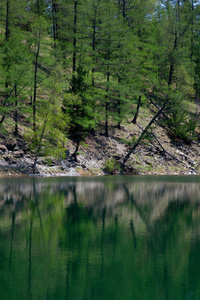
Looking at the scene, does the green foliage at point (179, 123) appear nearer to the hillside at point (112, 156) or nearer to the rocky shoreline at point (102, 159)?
the hillside at point (112, 156)

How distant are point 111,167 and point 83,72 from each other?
11.9 metres

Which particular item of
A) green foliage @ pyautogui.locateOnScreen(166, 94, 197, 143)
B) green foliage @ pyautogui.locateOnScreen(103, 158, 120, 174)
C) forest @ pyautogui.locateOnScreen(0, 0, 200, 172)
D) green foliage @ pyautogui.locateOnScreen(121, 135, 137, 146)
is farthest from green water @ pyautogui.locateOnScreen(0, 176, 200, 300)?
green foliage @ pyautogui.locateOnScreen(166, 94, 197, 143)

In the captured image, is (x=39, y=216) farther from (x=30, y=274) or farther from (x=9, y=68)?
(x=9, y=68)

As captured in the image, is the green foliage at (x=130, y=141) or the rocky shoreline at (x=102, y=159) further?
the green foliage at (x=130, y=141)

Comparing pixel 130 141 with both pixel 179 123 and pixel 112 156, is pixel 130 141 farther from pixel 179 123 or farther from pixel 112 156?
pixel 179 123

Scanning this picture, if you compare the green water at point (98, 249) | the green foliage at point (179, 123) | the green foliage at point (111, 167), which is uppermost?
the green foliage at point (179, 123)

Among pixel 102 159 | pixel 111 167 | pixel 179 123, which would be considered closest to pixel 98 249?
pixel 111 167

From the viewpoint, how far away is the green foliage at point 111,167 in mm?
42656

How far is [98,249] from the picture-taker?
10992mm

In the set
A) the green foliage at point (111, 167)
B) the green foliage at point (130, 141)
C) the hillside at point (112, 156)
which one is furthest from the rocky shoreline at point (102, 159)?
the green foliage at point (130, 141)

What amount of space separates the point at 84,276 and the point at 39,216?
761 cm

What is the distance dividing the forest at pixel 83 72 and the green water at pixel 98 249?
20.7m

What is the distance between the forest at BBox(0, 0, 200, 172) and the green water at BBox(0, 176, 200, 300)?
20702mm

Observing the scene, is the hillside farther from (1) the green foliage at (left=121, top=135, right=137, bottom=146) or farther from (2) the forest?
(2) the forest
